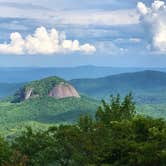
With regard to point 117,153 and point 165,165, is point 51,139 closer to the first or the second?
point 117,153

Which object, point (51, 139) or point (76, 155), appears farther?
point (51, 139)

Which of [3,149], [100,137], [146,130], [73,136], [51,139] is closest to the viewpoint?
[146,130]

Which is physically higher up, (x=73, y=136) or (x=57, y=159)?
(x=73, y=136)

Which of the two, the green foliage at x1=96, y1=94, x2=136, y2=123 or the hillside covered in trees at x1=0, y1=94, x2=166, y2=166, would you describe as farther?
the green foliage at x1=96, y1=94, x2=136, y2=123

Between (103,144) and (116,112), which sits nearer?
(103,144)

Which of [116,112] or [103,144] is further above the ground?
[116,112]

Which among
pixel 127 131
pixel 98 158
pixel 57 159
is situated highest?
pixel 127 131

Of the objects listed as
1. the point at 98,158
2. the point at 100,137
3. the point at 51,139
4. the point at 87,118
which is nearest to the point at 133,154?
the point at 98,158

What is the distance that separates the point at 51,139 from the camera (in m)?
65.5

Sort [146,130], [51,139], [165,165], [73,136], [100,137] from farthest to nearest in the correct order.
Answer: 1. [51,139]
2. [73,136]
3. [100,137]
4. [146,130]
5. [165,165]

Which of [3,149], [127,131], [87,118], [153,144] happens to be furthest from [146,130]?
[3,149]

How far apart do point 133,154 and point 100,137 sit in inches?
366

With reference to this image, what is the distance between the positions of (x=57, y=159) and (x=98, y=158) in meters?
16.9

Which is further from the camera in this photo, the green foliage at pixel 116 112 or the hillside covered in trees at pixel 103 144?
the green foliage at pixel 116 112
